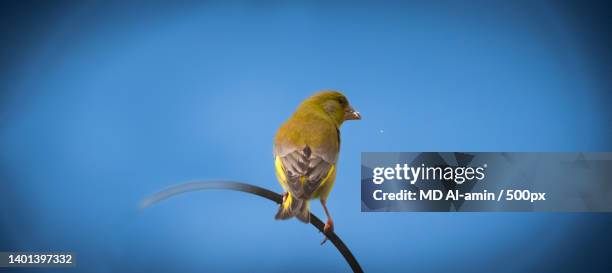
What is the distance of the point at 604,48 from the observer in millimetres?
2588

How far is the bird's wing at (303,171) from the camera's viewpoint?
2145 mm

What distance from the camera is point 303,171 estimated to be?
2.18m

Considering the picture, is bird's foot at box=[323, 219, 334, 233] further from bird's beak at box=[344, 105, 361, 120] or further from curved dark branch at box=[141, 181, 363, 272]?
bird's beak at box=[344, 105, 361, 120]

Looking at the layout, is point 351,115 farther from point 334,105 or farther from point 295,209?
point 295,209

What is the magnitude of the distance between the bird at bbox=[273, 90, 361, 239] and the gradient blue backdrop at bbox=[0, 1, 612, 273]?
102 millimetres

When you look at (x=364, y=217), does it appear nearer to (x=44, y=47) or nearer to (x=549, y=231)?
(x=549, y=231)

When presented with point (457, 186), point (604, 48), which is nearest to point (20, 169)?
point (457, 186)

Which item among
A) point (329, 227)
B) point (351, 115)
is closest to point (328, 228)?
point (329, 227)

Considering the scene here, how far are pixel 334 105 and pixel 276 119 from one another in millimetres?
278

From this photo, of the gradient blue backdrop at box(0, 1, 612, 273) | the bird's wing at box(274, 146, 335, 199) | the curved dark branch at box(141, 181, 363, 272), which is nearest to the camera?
the bird's wing at box(274, 146, 335, 199)

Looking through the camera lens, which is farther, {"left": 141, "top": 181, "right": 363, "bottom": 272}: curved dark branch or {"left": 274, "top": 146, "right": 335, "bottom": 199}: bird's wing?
{"left": 141, "top": 181, "right": 363, "bottom": 272}: curved dark branch

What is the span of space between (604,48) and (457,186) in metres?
0.90

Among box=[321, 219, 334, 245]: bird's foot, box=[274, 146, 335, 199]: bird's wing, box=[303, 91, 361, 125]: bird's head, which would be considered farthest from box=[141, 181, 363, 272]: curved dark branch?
box=[303, 91, 361, 125]: bird's head

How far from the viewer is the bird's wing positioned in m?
2.14
